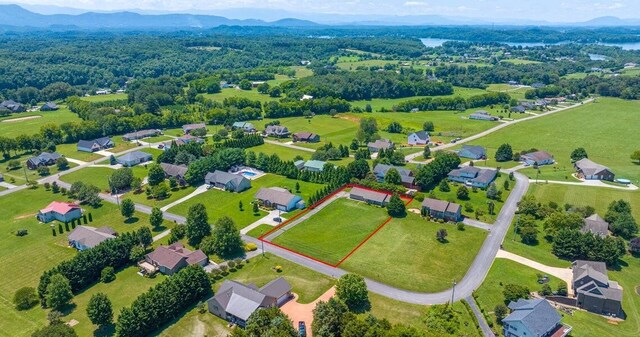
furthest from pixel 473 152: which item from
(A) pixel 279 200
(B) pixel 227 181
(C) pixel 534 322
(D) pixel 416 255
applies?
(C) pixel 534 322

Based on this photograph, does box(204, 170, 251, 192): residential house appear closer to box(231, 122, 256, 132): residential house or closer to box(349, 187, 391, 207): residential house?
box(349, 187, 391, 207): residential house

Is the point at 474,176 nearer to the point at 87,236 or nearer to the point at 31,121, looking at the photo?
the point at 87,236

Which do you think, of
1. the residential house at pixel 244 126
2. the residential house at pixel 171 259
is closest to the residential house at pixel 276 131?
the residential house at pixel 244 126

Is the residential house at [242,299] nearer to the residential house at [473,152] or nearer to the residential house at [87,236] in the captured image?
the residential house at [87,236]

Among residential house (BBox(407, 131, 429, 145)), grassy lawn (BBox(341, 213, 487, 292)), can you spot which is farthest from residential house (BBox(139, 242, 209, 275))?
residential house (BBox(407, 131, 429, 145))

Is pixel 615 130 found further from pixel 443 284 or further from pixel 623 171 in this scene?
pixel 443 284
